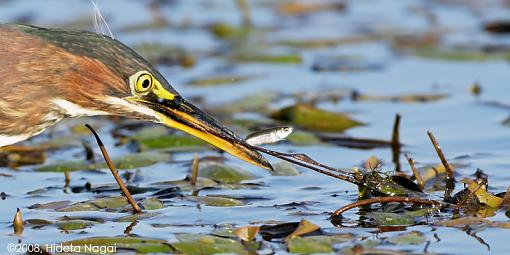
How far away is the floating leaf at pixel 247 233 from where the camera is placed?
6.71m

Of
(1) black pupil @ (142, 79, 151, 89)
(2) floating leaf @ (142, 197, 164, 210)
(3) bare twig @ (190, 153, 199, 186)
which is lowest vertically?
(2) floating leaf @ (142, 197, 164, 210)

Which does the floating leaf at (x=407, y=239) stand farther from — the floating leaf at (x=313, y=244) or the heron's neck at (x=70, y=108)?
the heron's neck at (x=70, y=108)

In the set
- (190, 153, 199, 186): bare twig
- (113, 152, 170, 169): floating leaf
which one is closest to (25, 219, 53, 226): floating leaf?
(190, 153, 199, 186): bare twig

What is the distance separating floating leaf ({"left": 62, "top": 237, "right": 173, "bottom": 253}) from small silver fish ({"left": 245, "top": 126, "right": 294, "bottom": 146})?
3.03ft

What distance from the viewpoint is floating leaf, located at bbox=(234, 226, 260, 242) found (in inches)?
264

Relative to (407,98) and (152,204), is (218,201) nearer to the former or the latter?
(152,204)

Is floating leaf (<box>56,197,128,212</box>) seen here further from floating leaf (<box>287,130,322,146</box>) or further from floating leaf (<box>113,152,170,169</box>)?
floating leaf (<box>287,130,322,146</box>)

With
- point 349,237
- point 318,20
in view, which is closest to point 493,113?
point 349,237

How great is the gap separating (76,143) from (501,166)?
3494 mm

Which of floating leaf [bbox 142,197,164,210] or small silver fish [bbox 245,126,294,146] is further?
floating leaf [bbox 142,197,164,210]

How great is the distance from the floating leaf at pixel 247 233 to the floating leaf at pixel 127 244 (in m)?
0.39

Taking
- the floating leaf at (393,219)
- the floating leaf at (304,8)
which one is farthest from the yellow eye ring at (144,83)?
the floating leaf at (304,8)

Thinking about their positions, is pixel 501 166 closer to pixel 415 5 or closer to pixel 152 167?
pixel 152 167

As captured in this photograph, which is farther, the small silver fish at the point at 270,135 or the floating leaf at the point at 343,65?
the floating leaf at the point at 343,65
